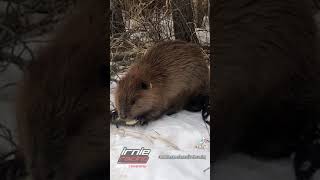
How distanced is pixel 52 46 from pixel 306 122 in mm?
1445

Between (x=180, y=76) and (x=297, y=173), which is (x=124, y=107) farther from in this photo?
(x=297, y=173)

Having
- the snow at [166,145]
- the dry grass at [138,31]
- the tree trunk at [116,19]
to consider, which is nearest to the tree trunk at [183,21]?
the dry grass at [138,31]

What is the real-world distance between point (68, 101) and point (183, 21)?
2.49 ft

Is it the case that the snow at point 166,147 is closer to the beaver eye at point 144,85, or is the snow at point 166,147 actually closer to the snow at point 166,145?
the snow at point 166,145

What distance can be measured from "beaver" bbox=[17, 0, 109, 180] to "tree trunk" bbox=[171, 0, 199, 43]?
38 cm

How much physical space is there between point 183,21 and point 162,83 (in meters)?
0.36

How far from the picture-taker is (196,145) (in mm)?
2846

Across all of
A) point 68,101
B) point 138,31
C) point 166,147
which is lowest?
point 166,147

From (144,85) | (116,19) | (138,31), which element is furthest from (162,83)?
(116,19)

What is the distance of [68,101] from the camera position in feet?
9.28

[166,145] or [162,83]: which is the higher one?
[162,83]

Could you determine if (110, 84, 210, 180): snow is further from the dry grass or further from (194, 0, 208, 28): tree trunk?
(194, 0, 208, 28): tree trunk

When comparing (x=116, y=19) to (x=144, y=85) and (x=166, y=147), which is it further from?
(x=166, y=147)

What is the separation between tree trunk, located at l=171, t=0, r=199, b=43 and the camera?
283cm
